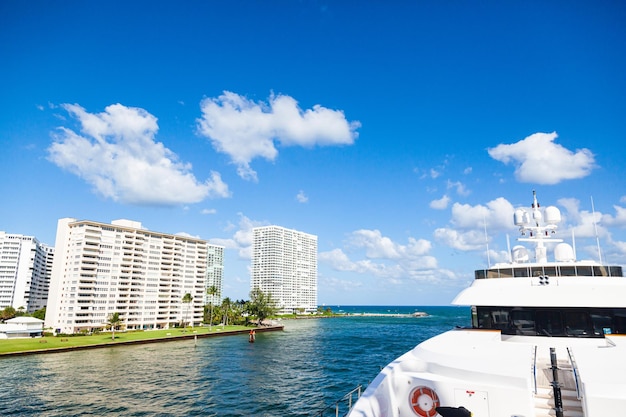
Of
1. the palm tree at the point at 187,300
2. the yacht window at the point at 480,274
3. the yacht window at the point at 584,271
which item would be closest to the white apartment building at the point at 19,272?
the palm tree at the point at 187,300

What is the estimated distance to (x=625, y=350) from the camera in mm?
9656

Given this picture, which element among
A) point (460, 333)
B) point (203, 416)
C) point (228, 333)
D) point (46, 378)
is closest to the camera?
point (460, 333)

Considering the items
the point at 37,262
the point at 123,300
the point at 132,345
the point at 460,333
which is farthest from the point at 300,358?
the point at 37,262

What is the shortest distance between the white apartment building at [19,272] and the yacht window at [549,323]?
171 meters

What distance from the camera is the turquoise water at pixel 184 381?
2558 centimetres

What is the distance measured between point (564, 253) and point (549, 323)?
4584mm

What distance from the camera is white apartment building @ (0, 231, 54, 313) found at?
135m

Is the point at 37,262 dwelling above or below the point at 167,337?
above

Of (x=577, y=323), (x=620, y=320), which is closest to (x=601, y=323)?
(x=620, y=320)

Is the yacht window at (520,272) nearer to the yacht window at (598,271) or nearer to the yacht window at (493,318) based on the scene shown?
the yacht window at (493,318)

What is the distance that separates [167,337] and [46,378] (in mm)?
36114

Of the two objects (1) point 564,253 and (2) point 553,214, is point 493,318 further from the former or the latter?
(2) point 553,214

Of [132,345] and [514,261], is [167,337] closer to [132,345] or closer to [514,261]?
[132,345]

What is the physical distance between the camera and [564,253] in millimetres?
15492
